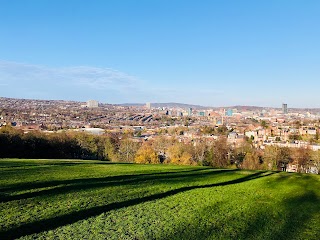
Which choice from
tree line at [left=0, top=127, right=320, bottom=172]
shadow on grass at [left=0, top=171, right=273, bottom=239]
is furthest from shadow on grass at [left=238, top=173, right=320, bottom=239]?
tree line at [left=0, top=127, right=320, bottom=172]

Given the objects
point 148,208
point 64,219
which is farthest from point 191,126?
point 64,219

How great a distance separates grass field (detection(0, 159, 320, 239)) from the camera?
5.97 metres

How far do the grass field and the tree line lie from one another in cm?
2718

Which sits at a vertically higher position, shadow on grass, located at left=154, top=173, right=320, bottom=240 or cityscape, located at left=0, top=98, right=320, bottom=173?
shadow on grass, located at left=154, top=173, right=320, bottom=240

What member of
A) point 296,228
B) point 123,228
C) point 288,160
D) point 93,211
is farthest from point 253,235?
point 288,160

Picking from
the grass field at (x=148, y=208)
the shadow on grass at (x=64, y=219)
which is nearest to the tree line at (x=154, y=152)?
the grass field at (x=148, y=208)

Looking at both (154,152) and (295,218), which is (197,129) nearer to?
(154,152)

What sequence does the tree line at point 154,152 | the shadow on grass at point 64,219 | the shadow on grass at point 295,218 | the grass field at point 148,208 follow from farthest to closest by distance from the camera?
the tree line at point 154,152 → the shadow on grass at point 295,218 → the grass field at point 148,208 → the shadow on grass at point 64,219

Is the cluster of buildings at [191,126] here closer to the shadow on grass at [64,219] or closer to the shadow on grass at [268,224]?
the shadow on grass at [268,224]

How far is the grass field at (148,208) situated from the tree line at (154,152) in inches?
1070

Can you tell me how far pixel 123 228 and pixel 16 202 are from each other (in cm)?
298

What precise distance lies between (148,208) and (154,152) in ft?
117

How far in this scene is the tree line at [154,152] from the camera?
36844 mm

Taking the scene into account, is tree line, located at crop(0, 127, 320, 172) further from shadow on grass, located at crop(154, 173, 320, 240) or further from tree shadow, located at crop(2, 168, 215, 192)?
shadow on grass, located at crop(154, 173, 320, 240)
